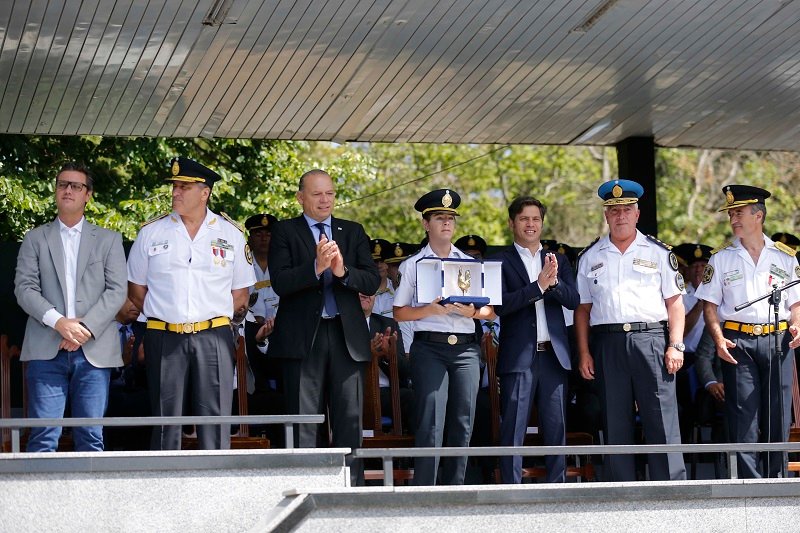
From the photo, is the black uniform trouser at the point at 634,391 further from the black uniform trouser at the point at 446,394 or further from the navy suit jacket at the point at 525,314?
the black uniform trouser at the point at 446,394

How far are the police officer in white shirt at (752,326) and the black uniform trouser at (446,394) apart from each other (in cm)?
158

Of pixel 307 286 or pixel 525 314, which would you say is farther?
pixel 525 314

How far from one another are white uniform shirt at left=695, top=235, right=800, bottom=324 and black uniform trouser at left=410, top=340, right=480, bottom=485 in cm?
163

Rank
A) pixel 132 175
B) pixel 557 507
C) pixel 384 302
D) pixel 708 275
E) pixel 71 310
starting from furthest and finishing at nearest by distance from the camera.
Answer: pixel 132 175
pixel 384 302
pixel 708 275
pixel 71 310
pixel 557 507

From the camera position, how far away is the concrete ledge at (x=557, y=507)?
5.32 metres

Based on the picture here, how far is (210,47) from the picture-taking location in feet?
26.5

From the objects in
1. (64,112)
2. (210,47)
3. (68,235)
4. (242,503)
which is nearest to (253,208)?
(64,112)

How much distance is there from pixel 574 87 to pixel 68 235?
13.5 ft

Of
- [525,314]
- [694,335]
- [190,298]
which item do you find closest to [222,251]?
[190,298]

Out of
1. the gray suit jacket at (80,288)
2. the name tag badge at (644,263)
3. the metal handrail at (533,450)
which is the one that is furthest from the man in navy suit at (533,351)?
the gray suit jacket at (80,288)

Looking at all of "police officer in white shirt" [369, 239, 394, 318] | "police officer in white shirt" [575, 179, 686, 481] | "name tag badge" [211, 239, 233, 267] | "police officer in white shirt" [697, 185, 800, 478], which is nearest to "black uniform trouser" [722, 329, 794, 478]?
"police officer in white shirt" [697, 185, 800, 478]

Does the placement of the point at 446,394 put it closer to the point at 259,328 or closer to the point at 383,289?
the point at 259,328

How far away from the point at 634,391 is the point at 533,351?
617mm

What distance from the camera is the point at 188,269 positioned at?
6777 millimetres
